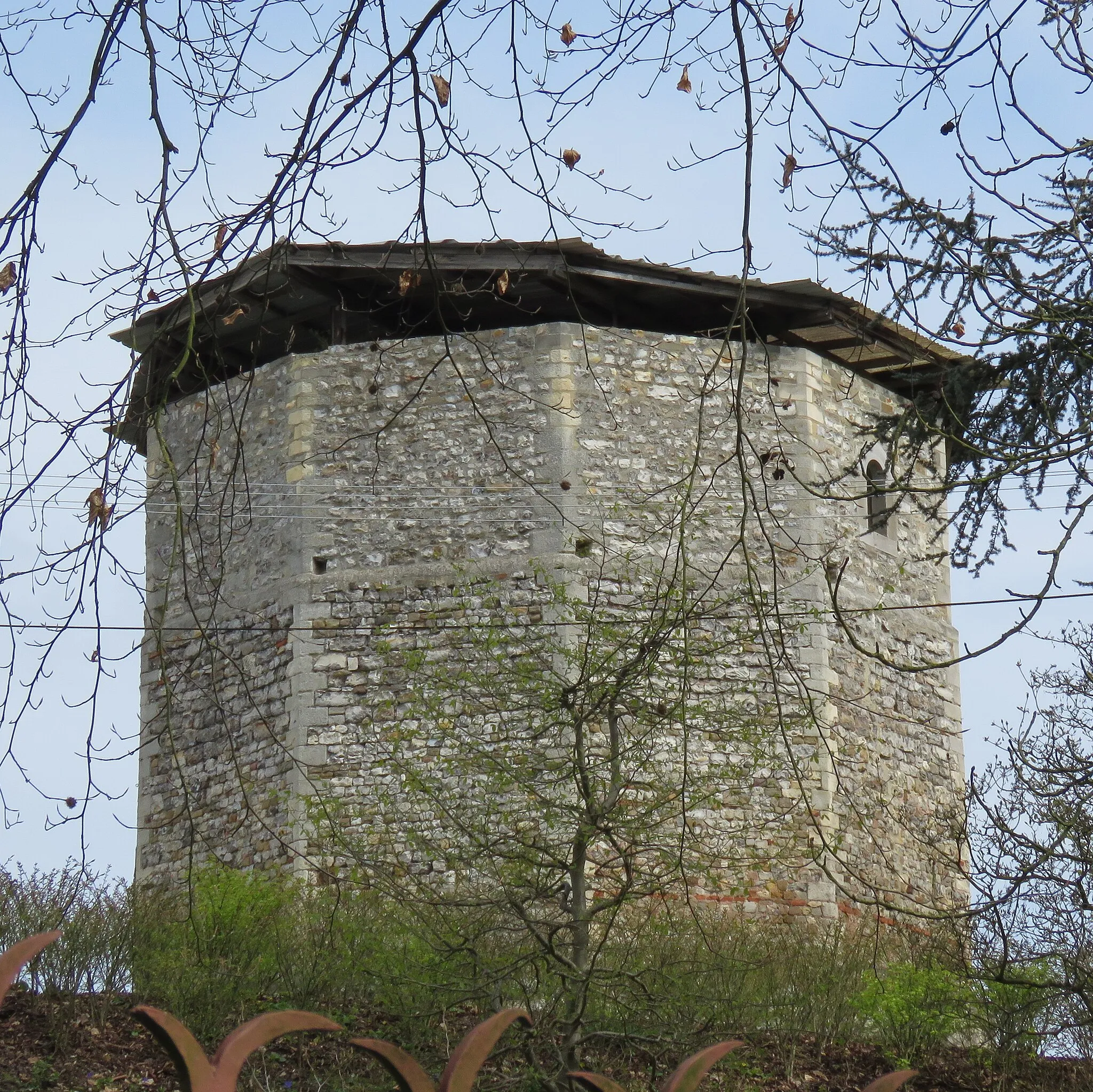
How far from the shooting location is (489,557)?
11.8 metres

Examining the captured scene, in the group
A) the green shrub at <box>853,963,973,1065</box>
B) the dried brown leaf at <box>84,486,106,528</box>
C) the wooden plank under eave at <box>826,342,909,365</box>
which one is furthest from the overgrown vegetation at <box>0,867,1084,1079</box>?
the wooden plank under eave at <box>826,342,909,365</box>

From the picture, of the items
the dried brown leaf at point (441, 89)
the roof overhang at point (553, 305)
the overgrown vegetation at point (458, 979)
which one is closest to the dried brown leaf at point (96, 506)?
the dried brown leaf at point (441, 89)

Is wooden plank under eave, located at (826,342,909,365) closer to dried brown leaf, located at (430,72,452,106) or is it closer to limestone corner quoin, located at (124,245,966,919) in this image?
limestone corner quoin, located at (124,245,966,919)

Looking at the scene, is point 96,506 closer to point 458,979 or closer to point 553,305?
point 458,979

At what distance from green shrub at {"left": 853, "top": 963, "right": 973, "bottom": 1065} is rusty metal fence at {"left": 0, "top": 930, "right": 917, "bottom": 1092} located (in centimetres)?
750

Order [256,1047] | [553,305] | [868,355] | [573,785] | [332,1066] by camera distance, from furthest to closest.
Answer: [868,355] → [553,305] → [573,785] → [332,1066] → [256,1047]

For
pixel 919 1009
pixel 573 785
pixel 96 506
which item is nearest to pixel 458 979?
pixel 919 1009

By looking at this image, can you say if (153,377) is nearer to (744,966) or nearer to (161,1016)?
(161,1016)

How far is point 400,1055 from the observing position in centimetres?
159

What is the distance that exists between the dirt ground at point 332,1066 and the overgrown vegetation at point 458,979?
0.30 ft

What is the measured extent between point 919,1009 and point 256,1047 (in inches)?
307

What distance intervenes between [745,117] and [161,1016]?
2.33m

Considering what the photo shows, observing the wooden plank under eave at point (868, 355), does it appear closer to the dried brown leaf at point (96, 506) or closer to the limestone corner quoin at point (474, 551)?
the limestone corner quoin at point (474, 551)

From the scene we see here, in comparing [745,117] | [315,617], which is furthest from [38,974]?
[745,117]
